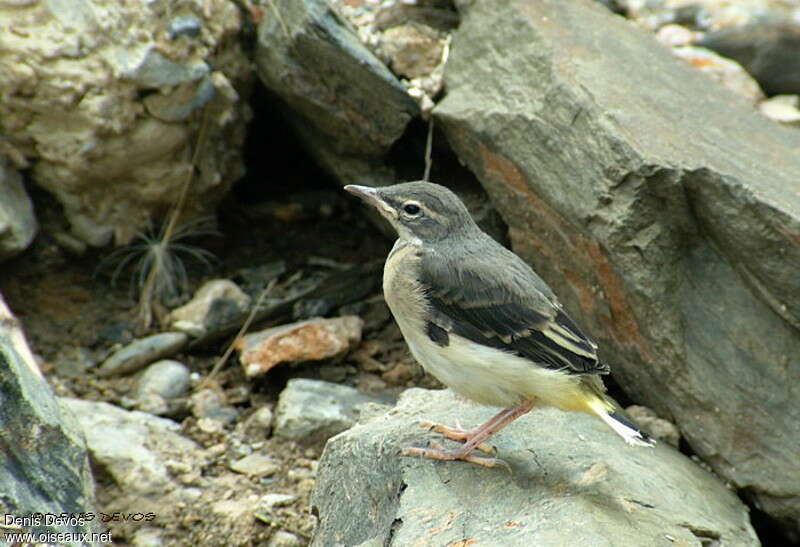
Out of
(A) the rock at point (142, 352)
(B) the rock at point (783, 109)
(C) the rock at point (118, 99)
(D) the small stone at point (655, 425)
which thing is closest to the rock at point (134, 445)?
(A) the rock at point (142, 352)

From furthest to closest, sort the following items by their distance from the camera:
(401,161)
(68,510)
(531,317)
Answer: (401,161) → (531,317) → (68,510)

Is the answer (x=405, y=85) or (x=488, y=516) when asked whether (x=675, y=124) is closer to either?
(x=405, y=85)

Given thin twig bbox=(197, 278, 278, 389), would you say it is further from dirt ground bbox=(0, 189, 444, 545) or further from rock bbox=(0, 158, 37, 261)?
rock bbox=(0, 158, 37, 261)

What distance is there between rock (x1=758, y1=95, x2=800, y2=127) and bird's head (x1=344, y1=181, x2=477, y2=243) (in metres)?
3.91

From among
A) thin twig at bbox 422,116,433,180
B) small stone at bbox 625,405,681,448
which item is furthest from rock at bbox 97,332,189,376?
small stone at bbox 625,405,681,448

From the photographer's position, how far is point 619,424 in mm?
4914

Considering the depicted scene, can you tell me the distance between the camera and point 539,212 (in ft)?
20.8

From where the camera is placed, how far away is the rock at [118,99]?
6.73m

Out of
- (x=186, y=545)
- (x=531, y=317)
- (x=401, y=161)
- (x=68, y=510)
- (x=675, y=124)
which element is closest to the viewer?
(x=68, y=510)

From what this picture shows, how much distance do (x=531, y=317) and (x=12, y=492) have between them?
2.62 metres

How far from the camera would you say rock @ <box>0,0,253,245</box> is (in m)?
6.73

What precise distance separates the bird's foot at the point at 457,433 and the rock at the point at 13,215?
10.7ft

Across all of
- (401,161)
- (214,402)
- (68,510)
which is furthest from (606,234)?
(68,510)

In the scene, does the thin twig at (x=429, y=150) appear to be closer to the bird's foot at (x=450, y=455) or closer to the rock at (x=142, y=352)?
the rock at (x=142, y=352)
